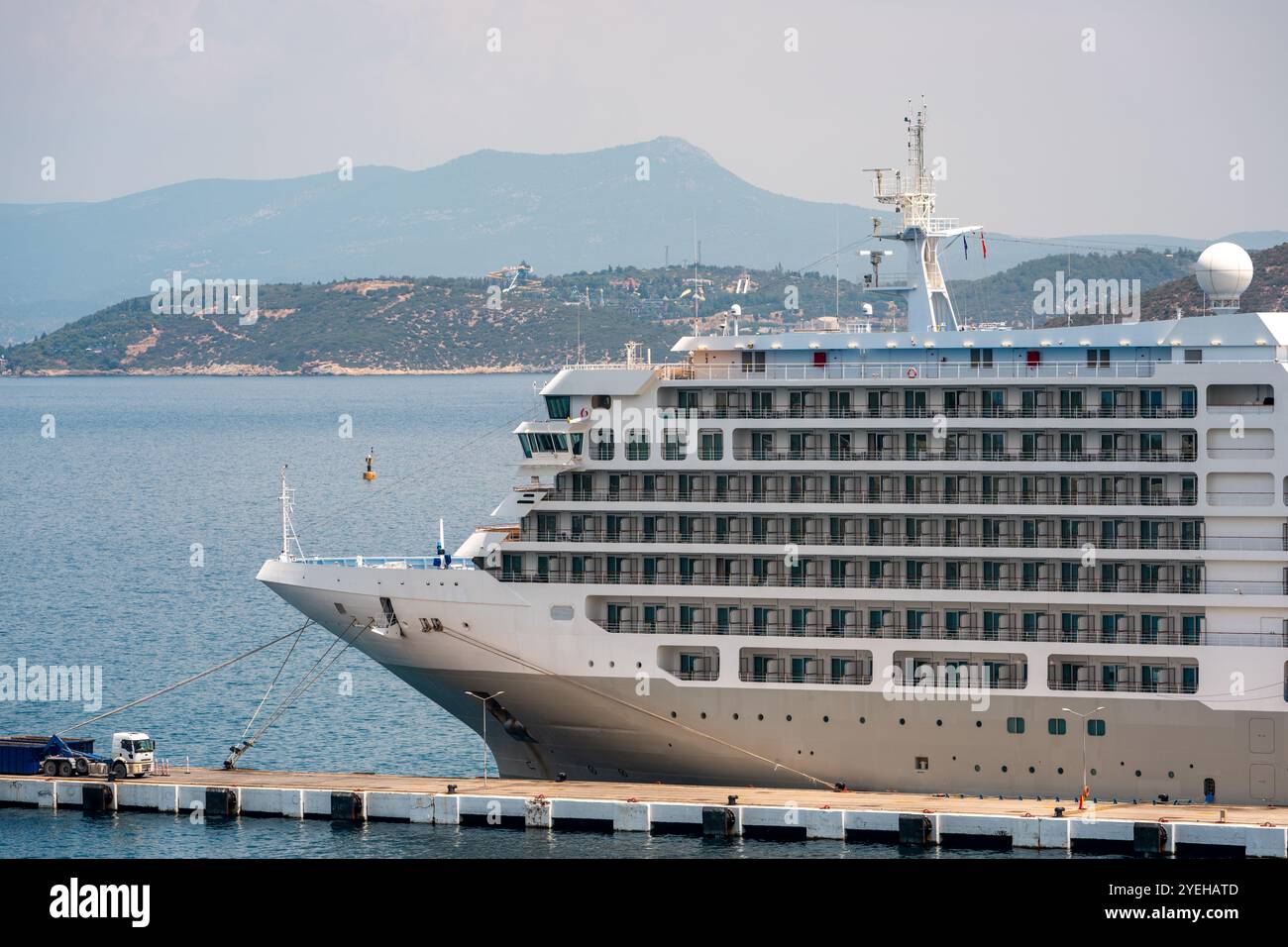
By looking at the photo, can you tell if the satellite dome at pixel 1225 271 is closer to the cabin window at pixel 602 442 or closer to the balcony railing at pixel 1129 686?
the balcony railing at pixel 1129 686

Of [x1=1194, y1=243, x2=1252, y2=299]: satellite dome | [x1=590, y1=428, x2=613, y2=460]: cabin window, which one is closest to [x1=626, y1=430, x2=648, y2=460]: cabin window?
[x1=590, y1=428, x2=613, y2=460]: cabin window

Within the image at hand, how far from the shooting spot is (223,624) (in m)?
76.1

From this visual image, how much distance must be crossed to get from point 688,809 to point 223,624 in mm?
36334

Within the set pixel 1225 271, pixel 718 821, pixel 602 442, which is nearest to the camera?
pixel 718 821

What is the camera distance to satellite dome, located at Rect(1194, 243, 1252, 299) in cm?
4631

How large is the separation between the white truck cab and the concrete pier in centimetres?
43

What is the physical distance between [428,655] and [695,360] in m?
9.56

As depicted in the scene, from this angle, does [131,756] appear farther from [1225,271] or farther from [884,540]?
[1225,271]

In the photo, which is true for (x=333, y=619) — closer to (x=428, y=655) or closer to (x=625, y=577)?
(x=428, y=655)

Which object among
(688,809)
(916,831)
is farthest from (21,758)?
(916,831)

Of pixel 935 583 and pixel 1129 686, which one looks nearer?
pixel 1129 686

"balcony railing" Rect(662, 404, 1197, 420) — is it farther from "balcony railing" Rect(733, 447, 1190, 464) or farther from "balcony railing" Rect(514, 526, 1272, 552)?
"balcony railing" Rect(514, 526, 1272, 552)
